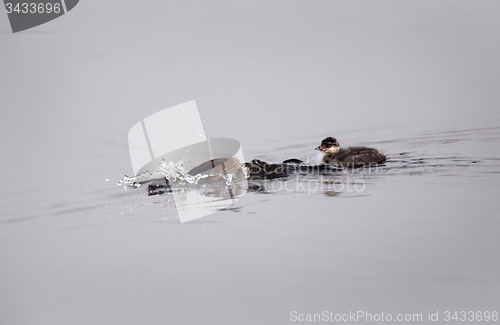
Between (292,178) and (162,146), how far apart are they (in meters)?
1.28

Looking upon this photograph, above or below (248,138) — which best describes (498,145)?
below

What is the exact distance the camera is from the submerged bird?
12.5ft

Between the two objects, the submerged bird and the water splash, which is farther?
the submerged bird

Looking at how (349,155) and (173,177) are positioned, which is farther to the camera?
Answer: (349,155)

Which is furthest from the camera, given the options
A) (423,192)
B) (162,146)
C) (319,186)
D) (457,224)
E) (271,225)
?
(162,146)

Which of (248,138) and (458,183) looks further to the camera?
(248,138)

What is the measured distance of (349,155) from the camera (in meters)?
3.91

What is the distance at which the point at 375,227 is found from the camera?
2633 millimetres

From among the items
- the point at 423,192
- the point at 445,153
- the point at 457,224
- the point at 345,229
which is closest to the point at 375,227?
the point at 345,229

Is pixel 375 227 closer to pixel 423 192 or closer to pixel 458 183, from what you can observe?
pixel 423 192

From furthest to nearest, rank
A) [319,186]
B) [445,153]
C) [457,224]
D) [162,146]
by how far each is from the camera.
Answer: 1. [162,146]
2. [445,153]
3. [319,186]
4. [457,224]

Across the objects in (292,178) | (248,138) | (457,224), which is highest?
(248,138)

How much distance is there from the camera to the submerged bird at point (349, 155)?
12.5 feet

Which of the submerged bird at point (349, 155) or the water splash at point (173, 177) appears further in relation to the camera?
the submerged bird at point (349, 155)
